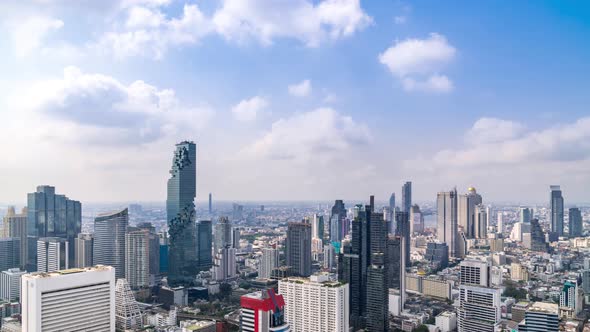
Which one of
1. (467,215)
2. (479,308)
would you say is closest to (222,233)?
(467,215)

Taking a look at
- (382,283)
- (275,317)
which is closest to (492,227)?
(382,283)

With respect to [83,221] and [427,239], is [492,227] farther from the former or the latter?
[83,221]

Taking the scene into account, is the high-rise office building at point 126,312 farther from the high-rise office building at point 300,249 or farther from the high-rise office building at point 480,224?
the high-rise office building at point 480,224

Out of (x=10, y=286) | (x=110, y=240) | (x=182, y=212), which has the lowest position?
(x=10, y=286)

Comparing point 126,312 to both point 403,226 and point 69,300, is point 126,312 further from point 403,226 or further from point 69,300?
point 403,226

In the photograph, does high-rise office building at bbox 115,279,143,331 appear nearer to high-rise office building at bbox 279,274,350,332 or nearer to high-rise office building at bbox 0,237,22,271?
high-rise office building at bbox 279,274,350,332

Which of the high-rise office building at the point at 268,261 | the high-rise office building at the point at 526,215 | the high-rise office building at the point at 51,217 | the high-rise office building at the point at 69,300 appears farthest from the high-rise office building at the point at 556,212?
the high-rise office building at the point at 51,217
